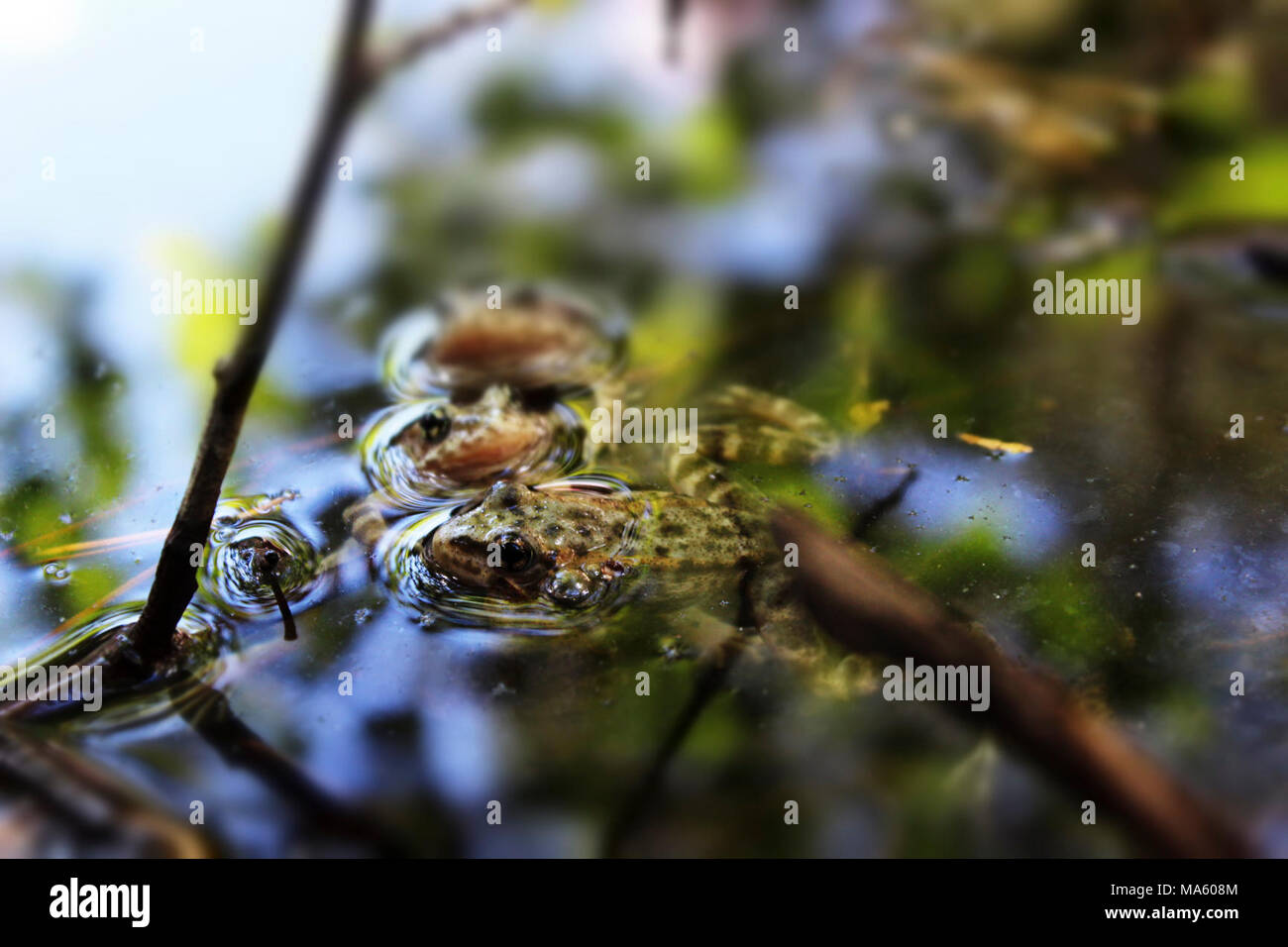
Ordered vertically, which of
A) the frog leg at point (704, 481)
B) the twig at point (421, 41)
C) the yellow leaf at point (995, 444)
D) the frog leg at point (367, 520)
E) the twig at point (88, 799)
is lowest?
the twig at point (88, 799)

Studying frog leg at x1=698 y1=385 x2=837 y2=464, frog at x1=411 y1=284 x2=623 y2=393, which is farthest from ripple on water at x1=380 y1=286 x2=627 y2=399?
frog leg at x1=698 y1=385 x2=837 y2=464

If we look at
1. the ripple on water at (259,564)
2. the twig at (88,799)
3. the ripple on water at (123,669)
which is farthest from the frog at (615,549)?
the twig at (88,799)

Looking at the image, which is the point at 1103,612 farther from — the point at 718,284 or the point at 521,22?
the point at 521,22

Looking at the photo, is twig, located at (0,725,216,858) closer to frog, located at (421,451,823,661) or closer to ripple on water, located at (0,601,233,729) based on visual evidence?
ripple on water, located at (0,601,233,729)

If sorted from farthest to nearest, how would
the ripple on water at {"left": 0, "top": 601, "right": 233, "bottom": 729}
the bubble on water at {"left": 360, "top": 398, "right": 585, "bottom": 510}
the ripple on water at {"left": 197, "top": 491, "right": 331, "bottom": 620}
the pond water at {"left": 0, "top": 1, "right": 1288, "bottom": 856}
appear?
the bubble on water at {"left": 360, "top": 398, "right": 585, "bottom": 510}, the ripple on water at {"left": 197, "top": 491, "right": 331, "bottom": 620}, the ripple on water at {"left": 0, "top": 601, "right": 233, "bottom": 729}, the pond water at {"left": 0, "top": 1, "right": 1288, "bottom": 856}

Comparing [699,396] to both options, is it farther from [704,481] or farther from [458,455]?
[458,455]

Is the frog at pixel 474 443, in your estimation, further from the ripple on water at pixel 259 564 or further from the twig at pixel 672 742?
the twig at pixel 672 742

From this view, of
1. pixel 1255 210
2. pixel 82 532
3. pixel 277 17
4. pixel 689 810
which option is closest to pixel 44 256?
pixel 82 532
